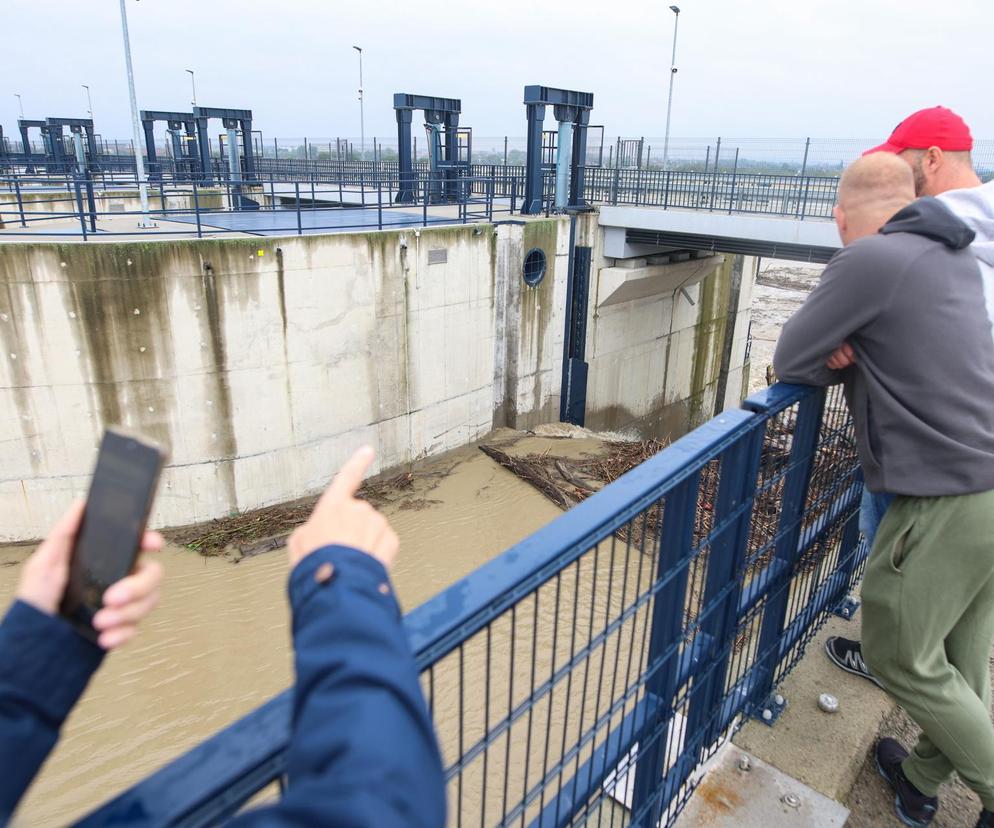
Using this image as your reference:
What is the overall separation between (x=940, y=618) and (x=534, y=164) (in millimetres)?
13895

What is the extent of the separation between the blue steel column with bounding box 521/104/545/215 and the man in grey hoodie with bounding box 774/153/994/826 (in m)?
12.9

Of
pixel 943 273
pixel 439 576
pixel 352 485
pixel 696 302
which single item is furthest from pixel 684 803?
pixel 696 302

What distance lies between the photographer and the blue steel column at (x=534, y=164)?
1472 cm

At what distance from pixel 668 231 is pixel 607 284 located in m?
1.66

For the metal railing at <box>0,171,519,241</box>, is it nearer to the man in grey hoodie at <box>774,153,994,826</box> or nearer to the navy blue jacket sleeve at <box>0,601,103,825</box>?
the man in grey hoodie at <box>774,153,994,826</box>

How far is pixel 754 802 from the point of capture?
2.78 meters

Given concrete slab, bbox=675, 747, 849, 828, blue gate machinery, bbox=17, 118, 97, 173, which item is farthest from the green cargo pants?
blue gate machinery, bbox=17, 118, 97, 173

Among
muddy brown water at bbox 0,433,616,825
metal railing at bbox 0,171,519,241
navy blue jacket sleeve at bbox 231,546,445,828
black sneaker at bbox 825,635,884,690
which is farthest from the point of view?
metal railing at bbox 0,171,519,241

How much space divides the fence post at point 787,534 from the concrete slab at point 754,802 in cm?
32

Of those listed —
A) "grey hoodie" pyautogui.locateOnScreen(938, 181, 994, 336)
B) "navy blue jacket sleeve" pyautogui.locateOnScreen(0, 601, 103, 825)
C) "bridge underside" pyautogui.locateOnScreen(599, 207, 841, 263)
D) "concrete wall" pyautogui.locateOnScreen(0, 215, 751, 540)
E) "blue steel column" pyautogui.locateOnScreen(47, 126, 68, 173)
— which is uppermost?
"blue steel column" pyautogui.locateOnScreen(47, 126, 68, 173)

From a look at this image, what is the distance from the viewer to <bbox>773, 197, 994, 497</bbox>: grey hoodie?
2.05 metres

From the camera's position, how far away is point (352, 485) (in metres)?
1.01

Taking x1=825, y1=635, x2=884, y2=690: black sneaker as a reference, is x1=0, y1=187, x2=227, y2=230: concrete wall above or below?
above

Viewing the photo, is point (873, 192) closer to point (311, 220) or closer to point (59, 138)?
point (311, 220)
